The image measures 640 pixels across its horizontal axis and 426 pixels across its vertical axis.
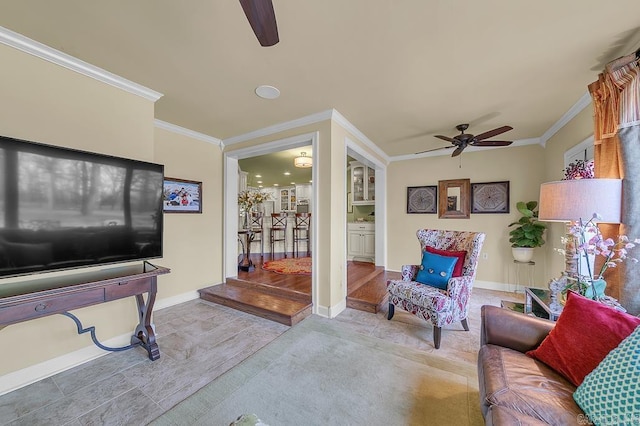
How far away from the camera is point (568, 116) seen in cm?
295

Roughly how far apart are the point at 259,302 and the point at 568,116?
178 inches

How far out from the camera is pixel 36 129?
6.21 feet

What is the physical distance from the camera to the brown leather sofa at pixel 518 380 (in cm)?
98

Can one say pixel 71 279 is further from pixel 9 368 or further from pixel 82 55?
pixel 82 55

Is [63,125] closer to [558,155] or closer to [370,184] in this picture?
[370,184]

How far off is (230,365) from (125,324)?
47.1 inches

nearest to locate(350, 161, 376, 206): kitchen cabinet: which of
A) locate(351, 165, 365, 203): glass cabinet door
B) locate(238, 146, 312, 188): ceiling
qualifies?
locate(351, 165, 365, 203): glass cabinet door

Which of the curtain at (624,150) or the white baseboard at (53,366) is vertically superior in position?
the curtain at (624,150)

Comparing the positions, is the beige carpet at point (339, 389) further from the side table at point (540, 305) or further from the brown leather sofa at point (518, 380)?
the side table at point (540, 305)

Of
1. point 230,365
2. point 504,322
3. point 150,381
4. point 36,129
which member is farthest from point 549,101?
point 36,129

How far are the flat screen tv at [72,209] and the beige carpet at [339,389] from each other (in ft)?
4.48

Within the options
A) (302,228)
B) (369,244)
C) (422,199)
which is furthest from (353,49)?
(302,228)

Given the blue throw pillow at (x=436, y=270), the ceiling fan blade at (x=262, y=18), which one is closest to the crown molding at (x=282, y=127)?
the ceiling fan blade at (x=262, y=18)

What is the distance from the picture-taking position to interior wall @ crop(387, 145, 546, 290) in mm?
3993
